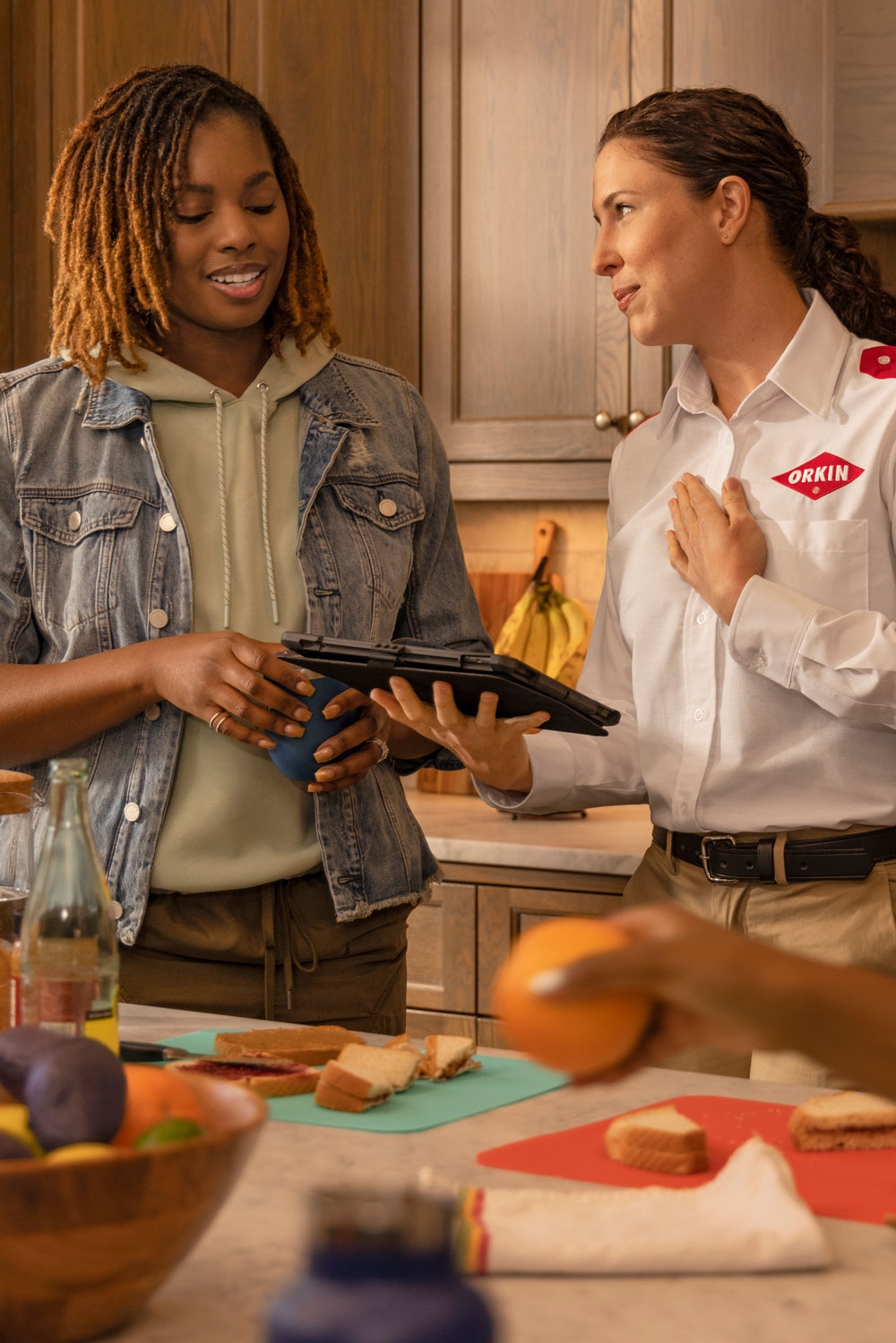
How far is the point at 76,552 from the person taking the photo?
163 cm

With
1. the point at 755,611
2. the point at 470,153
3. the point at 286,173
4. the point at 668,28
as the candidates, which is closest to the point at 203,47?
the point at 470,153

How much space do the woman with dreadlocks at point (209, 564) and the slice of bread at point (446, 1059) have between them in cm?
38

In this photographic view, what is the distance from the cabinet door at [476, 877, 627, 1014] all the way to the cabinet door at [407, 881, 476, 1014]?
2 cm

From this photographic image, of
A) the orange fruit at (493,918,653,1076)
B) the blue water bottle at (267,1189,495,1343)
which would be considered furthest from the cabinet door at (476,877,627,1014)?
Answer: the blue water bottle at (267,1189,495,1343)

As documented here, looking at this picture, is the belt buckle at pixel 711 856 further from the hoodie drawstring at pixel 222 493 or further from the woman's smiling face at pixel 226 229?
the woman's smiling face at pixel 226 229

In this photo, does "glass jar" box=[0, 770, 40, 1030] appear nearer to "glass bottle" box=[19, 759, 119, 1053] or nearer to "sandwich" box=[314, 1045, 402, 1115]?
"glass bottle" box=[19, 759, 119, 1053]

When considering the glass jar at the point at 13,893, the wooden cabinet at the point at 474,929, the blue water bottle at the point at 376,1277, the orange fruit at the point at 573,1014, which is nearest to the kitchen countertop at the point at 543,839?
the wooden cabinet at the point at 474,929

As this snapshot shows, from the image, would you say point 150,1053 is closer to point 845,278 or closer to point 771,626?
point 771,626

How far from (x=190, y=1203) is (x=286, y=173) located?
4.36 ft

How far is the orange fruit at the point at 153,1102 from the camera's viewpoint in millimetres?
780

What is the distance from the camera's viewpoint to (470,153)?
9.41 ft

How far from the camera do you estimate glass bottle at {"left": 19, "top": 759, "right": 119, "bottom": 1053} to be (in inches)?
39.9

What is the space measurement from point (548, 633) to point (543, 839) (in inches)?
21.9

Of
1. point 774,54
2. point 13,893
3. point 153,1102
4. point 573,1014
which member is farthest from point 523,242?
Answer: point 573,1014
